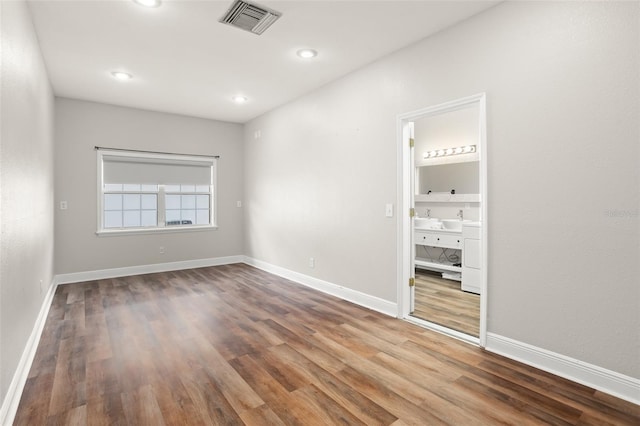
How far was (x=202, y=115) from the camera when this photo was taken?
5.95 metres

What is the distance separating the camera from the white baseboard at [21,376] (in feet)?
5.86

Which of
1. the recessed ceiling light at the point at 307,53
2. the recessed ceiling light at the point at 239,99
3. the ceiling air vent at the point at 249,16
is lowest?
the ceiling air vent at the point at 249,16

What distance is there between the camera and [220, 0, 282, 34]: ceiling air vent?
2635mm

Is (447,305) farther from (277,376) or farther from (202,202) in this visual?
(202,202)

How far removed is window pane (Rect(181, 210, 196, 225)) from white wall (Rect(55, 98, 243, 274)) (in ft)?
0.83

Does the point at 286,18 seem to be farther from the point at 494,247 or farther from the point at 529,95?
the point at 494,247

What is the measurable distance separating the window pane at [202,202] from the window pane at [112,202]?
129cm

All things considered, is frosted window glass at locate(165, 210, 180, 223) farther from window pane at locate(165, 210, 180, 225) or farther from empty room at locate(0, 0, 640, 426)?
empty room at locate(0, 0, 640, 426)

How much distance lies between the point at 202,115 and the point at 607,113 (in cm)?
568

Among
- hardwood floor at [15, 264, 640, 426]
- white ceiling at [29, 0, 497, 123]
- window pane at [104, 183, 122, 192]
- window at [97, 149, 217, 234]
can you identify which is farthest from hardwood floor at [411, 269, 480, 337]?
window pane at [104, 183, 122, 192]

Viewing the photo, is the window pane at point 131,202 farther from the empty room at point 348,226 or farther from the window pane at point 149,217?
the empty room at point 348,226

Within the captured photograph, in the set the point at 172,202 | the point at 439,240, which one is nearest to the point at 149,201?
the point at 172,202

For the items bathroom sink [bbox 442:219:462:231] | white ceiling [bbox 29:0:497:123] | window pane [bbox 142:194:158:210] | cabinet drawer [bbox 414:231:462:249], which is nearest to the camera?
white ceiling [bbox 29:0:497:123]

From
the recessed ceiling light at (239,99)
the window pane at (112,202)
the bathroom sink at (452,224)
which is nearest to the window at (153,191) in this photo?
the window pane at (112,202)
